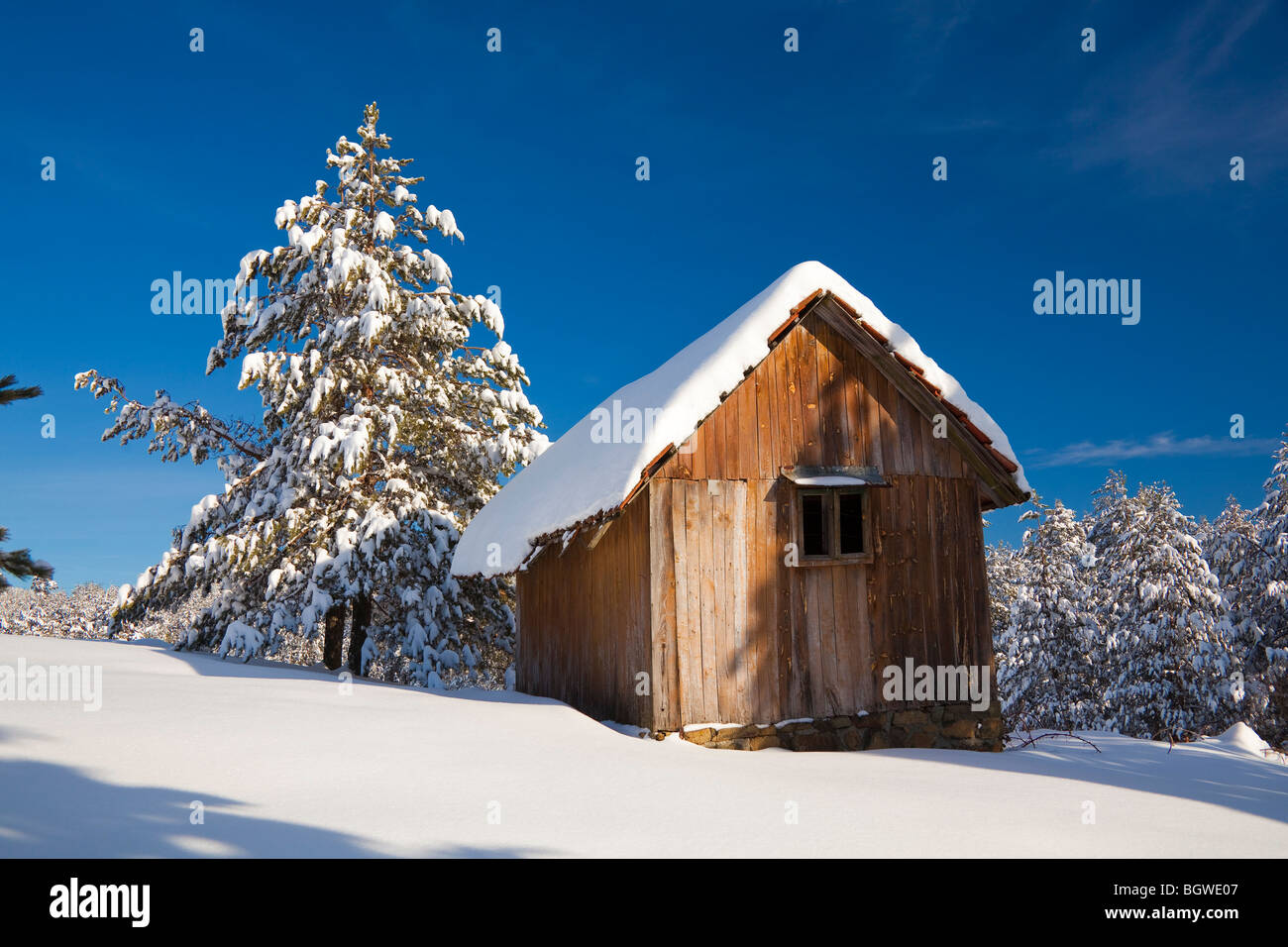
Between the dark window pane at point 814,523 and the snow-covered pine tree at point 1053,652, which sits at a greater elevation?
the dark window pane at point 814,523

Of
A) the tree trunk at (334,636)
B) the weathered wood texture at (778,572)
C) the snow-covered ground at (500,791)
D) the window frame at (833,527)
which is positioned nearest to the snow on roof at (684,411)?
the weathered wood texture at (778,572)

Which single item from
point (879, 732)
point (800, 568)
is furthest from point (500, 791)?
point (879, 732)

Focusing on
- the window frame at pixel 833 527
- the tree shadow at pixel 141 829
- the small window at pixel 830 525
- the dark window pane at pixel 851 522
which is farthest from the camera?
the dark window pane at pixel 851 522

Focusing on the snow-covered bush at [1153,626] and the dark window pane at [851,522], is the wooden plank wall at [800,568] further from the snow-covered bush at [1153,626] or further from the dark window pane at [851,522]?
the snow-covered bush at [1153,626]

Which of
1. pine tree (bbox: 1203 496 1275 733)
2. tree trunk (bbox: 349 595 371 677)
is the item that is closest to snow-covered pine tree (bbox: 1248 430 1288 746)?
pine tree (bbox: 1203 496 1275 733)

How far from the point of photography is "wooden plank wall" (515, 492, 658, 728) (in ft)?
31.7

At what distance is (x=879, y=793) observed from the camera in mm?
6738

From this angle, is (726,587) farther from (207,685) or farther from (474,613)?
(474,613)

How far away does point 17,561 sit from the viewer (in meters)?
5.48

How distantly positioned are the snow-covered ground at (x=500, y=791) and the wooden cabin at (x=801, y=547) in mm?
933

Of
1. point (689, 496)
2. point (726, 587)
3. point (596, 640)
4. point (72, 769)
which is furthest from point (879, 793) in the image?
point (72, 769)

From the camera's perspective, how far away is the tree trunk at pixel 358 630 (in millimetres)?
16734
